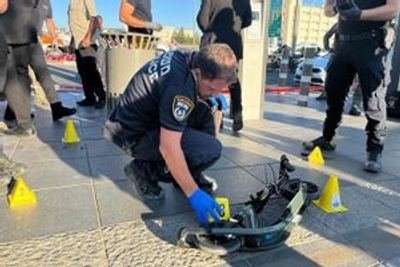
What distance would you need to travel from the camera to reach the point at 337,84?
4113mm

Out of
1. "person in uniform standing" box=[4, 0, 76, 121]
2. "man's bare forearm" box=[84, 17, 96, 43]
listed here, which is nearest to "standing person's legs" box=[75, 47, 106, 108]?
"man's bare forearm" box=[84, 17, 96, 43]

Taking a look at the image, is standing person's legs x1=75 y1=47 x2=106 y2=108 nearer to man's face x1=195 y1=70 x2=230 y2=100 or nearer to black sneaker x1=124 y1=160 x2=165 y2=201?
black sneaker x1=124 y1=160 x2=165 y2=201

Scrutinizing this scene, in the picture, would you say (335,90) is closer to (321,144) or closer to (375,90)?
(375,90)

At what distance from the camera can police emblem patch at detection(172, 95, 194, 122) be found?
2240 mm

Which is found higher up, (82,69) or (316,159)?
(82,69)

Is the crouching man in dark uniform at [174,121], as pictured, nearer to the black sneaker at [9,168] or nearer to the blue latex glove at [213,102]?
the blue latex glove at [213,102]

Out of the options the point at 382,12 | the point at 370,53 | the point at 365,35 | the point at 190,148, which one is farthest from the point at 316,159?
the point at 190,148

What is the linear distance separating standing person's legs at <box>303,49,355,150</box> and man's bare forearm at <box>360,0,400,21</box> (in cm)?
44

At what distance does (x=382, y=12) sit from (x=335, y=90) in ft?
2.94

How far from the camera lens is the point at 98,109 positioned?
661 centimetres

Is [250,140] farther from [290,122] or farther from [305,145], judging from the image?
[290,122]

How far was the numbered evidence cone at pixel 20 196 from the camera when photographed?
2.83 meters

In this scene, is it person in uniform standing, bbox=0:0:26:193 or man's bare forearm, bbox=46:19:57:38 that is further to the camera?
man's bare forearm, bbox=46:19:57:38

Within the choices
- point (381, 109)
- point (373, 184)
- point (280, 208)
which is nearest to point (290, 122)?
point (381, 109)
